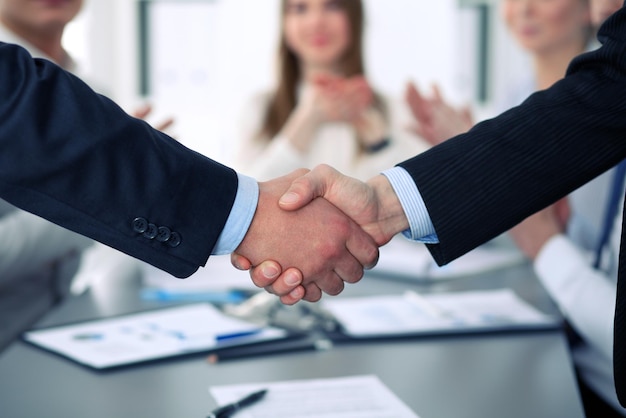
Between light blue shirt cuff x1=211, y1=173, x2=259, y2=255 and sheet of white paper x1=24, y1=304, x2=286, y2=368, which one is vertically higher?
light blue shirt cuff x1=211, y1=173, x2=259, y2=255

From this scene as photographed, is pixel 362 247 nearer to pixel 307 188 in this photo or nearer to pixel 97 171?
pixel 307 188

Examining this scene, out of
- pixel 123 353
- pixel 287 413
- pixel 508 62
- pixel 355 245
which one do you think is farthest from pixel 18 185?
pixel 508 62

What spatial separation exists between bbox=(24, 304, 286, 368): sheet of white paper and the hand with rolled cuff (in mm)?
115

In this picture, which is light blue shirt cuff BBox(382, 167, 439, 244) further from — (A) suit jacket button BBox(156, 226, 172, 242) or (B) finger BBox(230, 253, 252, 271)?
(A) suit jacket button BBox(156, 226, 172, 242)

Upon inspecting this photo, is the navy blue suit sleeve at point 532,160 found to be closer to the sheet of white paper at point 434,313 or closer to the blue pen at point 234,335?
the sheet of white paper at point 434,313

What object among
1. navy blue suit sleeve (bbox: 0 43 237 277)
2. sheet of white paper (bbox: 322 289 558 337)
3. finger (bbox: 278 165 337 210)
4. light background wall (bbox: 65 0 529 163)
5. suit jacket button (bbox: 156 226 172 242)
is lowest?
light background wall (bbox: 65 0 529 163)

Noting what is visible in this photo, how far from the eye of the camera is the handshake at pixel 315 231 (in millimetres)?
1234

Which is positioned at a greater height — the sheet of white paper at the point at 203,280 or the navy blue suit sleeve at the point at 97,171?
the navy blue suit sleeve at the point at 97,171

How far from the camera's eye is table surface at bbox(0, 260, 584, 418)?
0.99 meters

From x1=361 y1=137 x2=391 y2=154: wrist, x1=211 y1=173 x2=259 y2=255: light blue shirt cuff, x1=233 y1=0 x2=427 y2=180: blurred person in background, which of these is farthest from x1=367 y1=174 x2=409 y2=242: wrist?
x1=361 y1=137 x2=391 y2=154: wrist

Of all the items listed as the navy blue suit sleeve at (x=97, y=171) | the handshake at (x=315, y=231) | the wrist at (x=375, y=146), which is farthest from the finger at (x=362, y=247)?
the wrist at (x=375, y=146)

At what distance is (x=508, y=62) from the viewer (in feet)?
16.2

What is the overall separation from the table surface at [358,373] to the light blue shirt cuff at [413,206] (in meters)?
0.18

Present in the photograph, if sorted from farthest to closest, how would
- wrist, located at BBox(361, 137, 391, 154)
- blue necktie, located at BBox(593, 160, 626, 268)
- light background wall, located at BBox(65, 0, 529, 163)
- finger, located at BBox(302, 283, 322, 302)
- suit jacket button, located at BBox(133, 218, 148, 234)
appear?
light background wall, located at BBox(65, 0, 529, 163)
wrist, located at BBox(361, 137, 391, 154)
blue necktie, located at BBox(593, 160, 626, 268)
finger, located at BBox(302, 283, 322, 302)
suit jacket button, located at BBox(133, 218, 148, 234)
